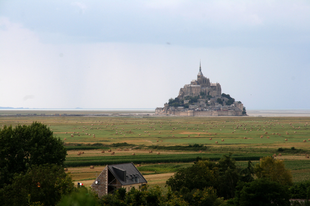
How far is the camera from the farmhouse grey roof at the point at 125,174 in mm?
28844

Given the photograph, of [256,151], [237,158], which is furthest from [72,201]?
[256,151]

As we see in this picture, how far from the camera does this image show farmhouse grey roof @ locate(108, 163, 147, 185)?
2884cm

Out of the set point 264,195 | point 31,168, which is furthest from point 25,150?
point 264,195

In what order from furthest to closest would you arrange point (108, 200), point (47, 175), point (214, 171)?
1. point (214, 171)
2. point (47, 175)
3. point (108, 200)

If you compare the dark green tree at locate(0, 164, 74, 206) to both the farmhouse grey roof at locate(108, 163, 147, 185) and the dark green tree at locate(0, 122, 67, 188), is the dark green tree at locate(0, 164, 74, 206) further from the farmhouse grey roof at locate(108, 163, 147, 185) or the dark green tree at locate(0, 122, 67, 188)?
the farmhouse grey roof at locate(108, 163, 147, 185)

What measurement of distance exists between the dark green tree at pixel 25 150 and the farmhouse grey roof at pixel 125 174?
6.18 m

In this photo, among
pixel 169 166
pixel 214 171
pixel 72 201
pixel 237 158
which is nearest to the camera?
pixel 72 201

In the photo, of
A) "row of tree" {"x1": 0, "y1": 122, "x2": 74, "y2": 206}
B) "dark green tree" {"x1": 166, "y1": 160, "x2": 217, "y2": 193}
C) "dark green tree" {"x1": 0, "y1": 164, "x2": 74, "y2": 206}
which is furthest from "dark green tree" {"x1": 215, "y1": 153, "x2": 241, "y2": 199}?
"dark green tree" {"x1": 0, "y1": 164, "x2": 74, "y2": 206}

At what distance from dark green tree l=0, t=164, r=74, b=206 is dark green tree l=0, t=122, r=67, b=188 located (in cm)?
294

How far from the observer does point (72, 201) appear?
6.36 metres

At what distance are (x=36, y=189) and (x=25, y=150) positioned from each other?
8.05 meters

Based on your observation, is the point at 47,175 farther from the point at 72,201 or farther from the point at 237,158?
the point at 237,158

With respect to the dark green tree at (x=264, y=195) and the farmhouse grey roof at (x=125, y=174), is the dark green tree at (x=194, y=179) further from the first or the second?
the dark green tree at (x=264, y=195)

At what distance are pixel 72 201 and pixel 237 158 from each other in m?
49.8
